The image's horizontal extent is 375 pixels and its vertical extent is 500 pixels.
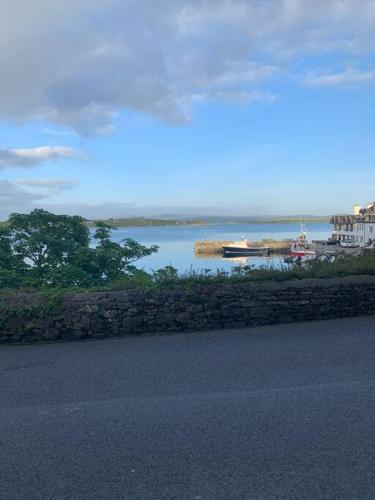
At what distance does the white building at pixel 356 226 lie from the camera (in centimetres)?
6438

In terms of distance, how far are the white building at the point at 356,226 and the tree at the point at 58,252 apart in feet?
152

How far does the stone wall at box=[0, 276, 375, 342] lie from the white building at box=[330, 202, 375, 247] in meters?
48.6

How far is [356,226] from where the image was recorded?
2817 inches

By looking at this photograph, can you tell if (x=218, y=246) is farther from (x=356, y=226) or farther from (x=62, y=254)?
(x=62, y=254)

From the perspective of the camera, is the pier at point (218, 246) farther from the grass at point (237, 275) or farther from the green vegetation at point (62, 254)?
the grass at point (237, 275)

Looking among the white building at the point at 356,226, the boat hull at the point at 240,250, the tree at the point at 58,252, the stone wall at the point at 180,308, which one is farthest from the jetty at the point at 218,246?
the stone wall at the point at 180,308

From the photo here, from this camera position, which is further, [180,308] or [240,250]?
[240,250]

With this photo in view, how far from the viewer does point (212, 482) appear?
137 inches

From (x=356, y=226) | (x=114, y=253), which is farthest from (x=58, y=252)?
(x=356, y=226)

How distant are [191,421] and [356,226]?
236ft

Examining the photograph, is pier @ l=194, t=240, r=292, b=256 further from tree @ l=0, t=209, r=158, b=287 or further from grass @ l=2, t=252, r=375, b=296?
grass @ l=2, t=252, r=375, b=296

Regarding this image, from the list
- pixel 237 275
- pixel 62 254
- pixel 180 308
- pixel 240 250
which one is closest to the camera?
pixel 180 308

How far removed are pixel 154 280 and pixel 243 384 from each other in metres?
3.88

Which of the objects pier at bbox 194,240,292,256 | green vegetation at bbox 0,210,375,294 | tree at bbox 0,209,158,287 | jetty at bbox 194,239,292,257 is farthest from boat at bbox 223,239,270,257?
tree at bbox 0,209,158,287
